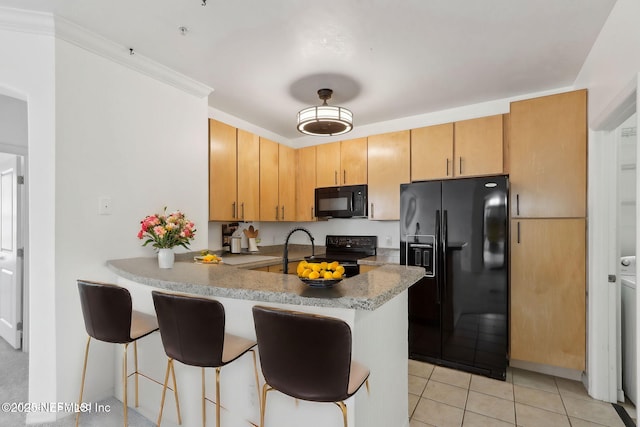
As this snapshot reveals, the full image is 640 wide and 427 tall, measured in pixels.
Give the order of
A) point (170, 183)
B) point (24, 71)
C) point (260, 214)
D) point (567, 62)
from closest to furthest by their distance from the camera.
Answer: point (24, 71), point (567, 62), point (170, 183), point (260, 214)

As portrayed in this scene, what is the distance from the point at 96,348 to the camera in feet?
6.97

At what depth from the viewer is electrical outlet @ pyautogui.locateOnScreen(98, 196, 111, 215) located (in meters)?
2.12

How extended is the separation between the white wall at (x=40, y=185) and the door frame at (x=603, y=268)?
363 centimetres

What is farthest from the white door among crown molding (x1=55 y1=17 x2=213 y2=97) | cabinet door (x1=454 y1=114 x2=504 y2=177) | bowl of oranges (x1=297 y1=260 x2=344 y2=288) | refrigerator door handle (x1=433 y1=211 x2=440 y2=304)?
cabinet door (x1=454 y1=114 x2=504 y2=177)

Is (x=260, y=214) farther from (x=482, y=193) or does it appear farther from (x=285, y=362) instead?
(x=285, y=362)

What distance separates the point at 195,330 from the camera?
1.32m

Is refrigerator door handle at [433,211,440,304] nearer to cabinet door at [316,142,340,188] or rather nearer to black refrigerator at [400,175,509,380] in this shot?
black refrigerator at [400,175,509,380]

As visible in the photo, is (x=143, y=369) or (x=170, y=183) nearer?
(x=143, y=369)

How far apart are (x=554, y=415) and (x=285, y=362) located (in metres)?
2.09

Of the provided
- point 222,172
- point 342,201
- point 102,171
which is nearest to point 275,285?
point 102,171

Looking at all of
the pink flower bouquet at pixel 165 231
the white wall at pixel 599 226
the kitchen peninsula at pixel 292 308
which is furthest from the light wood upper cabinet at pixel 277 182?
the white wall at pixel 599 226

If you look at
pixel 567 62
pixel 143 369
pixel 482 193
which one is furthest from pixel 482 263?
pixel 143 369

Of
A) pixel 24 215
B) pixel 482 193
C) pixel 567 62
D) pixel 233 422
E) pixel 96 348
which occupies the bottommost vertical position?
pixel 233 422

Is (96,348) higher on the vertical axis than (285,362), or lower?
lower
